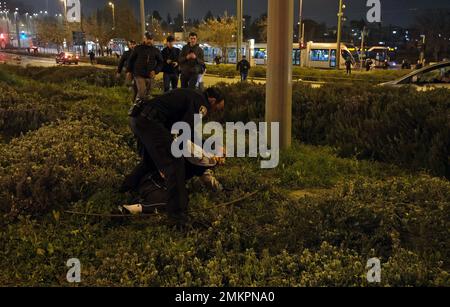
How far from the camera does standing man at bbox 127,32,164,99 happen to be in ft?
38.4

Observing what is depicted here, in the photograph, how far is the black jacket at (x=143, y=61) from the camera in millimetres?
11703

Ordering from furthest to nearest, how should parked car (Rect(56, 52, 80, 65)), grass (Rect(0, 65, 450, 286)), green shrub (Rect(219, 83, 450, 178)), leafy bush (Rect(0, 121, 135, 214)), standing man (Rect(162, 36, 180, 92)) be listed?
1. parked car (Rect(56, 52, 80, 65))
2. standing man (Rect(162, 36, 180, 92))
3. green shrub (Rect(219, 83, 450, 178))
4. leafy bush (Rect(0, 121, 135, 214))
5. grass (Rect(0, 65, 450, 286))

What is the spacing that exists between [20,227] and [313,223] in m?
2.72

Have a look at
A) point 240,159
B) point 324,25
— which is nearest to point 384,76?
point 240,159

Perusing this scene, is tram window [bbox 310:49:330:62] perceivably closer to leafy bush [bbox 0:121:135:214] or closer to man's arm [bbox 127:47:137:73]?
man's arm [bbox 127:47:137:73]

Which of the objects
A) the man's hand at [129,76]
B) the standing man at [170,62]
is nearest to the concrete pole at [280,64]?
the man's hand at [129,76]

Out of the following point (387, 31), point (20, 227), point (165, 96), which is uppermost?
point (387, 31)

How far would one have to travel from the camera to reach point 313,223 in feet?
15.1

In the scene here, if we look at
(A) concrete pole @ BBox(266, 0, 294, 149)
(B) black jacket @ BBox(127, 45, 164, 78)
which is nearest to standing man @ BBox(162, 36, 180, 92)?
(B) black jacket @ BBox(127, 45, 164, 78)

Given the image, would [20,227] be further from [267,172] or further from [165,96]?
[267,172]

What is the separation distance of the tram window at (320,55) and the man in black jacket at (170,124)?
41.9m

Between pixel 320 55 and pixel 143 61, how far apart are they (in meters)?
36.1

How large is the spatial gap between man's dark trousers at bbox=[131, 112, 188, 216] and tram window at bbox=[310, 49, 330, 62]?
138ft

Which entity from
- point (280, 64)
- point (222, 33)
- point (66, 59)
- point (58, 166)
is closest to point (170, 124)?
point (58, 166)
